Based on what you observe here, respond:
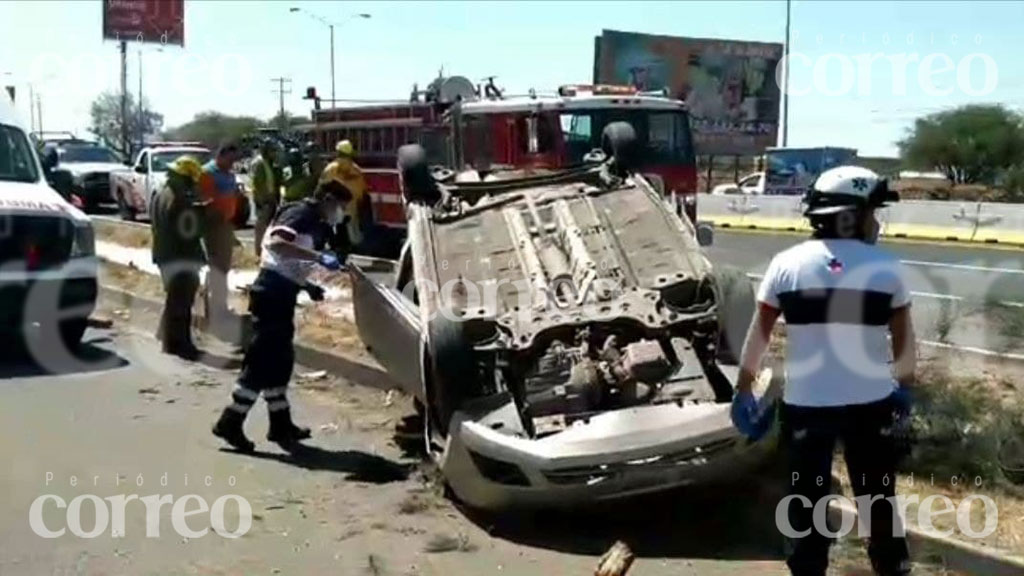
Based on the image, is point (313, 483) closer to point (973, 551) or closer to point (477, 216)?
point (477, 216)

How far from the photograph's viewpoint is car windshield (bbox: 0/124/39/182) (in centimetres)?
1237

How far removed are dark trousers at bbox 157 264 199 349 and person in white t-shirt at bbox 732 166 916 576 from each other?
24.0 ft

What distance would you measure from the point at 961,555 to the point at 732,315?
182 cm

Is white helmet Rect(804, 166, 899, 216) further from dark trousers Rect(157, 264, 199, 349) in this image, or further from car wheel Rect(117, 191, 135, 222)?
car wheel Rect(117, 191, 135, 222)

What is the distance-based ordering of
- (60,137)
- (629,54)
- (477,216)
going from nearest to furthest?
1. (477,216)
2. (60,137)
3. (629,54)

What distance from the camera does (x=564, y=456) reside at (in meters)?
6.03

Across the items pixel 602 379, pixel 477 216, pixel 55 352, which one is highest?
pixel 477 216

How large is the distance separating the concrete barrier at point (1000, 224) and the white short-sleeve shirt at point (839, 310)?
1877 cm

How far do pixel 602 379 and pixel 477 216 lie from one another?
5.70 ft

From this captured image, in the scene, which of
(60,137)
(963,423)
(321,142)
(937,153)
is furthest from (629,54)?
(963,423)

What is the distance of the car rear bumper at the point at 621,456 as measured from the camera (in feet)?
19.8

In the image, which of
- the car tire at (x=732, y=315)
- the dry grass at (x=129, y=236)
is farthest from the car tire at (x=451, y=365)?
the dry grass at (x=129, y=236)

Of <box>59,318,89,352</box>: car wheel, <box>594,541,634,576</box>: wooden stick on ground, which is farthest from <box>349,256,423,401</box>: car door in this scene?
<box>59,318,89,352</box>: car wheel

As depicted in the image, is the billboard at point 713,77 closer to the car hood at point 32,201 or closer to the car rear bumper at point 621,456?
the car hood at point 32,201
